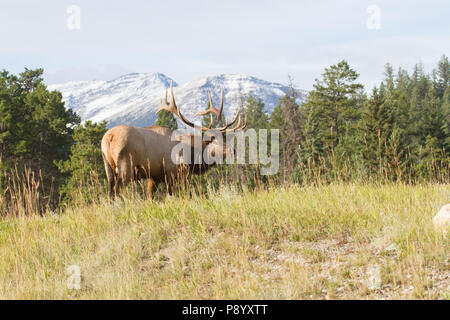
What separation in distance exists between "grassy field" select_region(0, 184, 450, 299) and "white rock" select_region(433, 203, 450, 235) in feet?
0.28

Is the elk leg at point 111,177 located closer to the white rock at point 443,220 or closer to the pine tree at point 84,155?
the white rock at point 443,220

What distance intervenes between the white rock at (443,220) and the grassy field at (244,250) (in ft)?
0.28

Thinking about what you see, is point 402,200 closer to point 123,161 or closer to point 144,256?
point 144,256

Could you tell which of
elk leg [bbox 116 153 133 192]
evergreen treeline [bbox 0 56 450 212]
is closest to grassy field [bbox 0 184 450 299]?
elk leg [bbox 116 153 133 192]

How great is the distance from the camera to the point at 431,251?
3816 mm

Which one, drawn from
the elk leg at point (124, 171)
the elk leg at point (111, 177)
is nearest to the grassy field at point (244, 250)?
the elk leg at point (124, 171)

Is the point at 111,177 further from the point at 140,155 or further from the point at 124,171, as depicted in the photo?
the point at 140,155

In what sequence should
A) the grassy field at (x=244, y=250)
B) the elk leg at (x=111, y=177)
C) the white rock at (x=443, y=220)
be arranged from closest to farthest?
the grassy field at (x=244, y=250)
the white rock at (x=443, y=220)
the elk leg at (x=111, y=177)

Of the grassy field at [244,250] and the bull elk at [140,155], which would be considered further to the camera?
the bull elk at [140,155]

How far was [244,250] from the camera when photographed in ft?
13.7

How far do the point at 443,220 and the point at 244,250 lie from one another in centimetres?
233

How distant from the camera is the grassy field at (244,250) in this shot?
352 cm

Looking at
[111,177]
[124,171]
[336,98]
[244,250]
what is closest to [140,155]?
[124,171]

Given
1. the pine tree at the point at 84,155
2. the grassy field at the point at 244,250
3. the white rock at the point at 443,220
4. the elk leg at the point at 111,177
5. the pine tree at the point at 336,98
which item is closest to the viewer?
the grassy field at the point at 244,250
